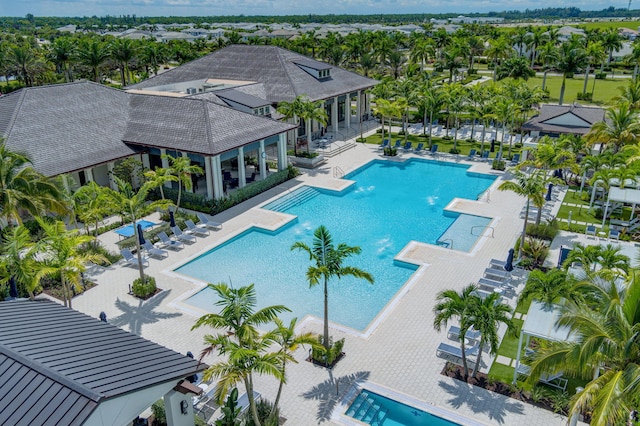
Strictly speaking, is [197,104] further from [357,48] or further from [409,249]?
[357,48]

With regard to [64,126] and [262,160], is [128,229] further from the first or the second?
[262,160]


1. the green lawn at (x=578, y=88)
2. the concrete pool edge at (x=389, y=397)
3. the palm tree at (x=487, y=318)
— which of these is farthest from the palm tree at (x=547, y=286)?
the green lawn at (x=578, y=88)

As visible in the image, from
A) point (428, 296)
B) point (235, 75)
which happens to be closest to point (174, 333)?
point (428, 296)

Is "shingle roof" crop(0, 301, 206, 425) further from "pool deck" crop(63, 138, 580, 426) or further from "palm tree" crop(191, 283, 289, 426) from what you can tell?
"pool deck" crop(63, 138, 580, 426)

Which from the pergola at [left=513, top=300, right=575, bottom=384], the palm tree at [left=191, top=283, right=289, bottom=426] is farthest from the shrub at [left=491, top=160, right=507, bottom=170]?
the palm tree at [left=191, top=283, right=289, bottom=426]

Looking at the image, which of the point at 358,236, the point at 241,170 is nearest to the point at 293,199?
the point at 241,170
